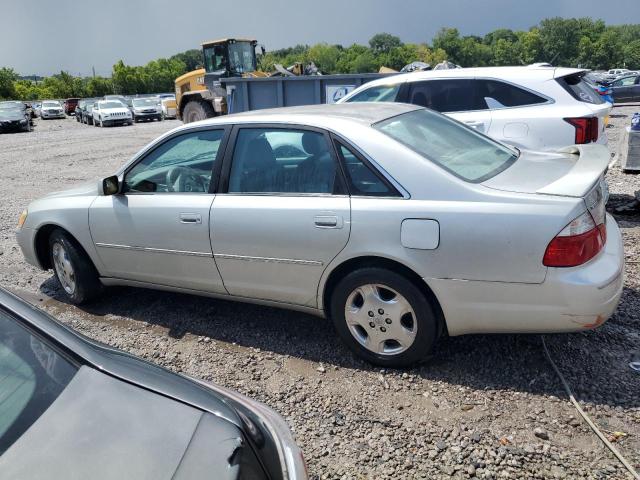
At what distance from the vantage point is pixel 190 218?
12.4 ft

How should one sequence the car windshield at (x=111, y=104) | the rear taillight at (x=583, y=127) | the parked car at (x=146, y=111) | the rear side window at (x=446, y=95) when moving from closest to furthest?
the rear taillight at (x=583, y=127), the rear side window at (x=446, y=95), the car windshield at (x=111, y=104), the parked car at (x=146, y=111)

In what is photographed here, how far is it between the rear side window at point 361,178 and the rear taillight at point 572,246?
90cm

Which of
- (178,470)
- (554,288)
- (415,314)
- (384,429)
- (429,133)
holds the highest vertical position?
(429,133)

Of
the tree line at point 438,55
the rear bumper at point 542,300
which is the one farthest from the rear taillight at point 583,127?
the tree line at point 438,55

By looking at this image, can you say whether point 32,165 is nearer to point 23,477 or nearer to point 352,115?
point 352,115

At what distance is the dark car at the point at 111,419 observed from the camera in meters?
1.45

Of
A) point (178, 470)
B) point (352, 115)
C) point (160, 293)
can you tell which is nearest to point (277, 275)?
point (352, 115)

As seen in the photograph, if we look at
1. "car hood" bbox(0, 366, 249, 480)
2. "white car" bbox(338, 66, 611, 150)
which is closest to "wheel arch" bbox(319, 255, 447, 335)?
"car hood" bbox(0, 366, 249, 480)

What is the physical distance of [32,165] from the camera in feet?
47.2

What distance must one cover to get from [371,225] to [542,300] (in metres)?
1.02

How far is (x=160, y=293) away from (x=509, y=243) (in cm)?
327

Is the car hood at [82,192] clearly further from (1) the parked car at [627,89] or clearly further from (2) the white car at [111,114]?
(2) the white car at [111,114]

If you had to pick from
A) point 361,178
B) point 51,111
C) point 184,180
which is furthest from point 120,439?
point 51,111

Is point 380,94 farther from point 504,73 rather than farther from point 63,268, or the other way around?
point 63,268
